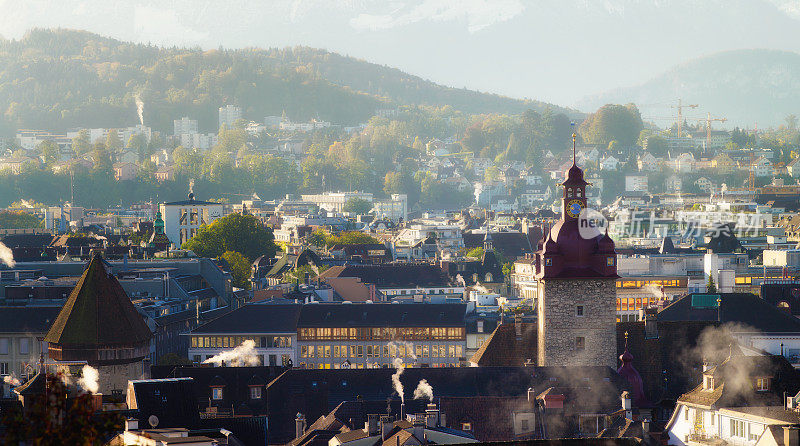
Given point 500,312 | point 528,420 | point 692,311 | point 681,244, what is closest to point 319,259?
point 681,244

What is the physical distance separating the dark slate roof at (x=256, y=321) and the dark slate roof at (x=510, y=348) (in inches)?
1012

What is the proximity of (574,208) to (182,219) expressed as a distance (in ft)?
365

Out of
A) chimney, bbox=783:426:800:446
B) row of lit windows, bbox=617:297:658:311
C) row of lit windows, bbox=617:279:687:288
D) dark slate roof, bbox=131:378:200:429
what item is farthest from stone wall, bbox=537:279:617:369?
row of lit windows, bbox=617:279:687:288

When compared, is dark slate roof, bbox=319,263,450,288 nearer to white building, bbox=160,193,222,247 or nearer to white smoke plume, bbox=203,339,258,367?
white smoke plume, bbox=203,339,258,367

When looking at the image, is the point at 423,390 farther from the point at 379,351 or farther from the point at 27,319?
the point at 27,319

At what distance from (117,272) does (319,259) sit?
4341 centimetres

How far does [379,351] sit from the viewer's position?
9131cm

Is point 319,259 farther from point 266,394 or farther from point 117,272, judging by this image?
point 266,394

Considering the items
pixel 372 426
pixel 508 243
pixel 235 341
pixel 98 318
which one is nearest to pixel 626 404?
pixel 372 426

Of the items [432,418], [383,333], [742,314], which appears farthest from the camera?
[383,333]

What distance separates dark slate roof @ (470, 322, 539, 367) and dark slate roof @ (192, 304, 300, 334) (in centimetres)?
2570

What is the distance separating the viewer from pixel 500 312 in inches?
3824

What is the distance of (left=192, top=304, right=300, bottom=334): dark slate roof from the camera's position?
297 ft

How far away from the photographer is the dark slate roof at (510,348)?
65.7m
